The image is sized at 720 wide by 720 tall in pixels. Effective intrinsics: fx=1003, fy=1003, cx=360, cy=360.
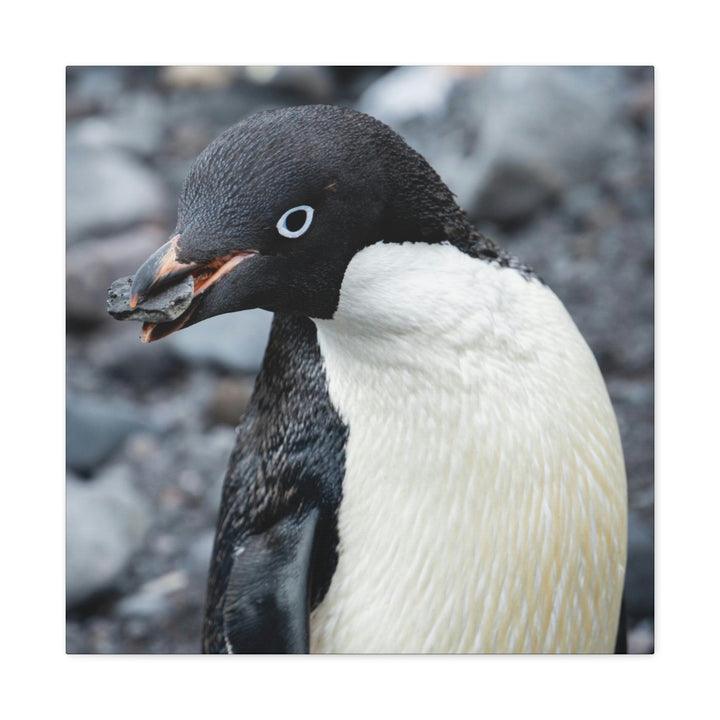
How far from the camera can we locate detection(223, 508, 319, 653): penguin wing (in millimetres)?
1244

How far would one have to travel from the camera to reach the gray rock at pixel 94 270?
1.71 m

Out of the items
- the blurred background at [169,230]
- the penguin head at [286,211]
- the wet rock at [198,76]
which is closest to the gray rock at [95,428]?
the blurred background at [169,230]

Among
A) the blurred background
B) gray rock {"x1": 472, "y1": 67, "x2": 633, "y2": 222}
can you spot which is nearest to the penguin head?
the blurred background

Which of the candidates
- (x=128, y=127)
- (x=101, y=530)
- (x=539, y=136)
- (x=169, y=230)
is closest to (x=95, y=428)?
(x=101, y=530)

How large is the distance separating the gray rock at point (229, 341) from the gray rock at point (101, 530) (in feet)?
0.92

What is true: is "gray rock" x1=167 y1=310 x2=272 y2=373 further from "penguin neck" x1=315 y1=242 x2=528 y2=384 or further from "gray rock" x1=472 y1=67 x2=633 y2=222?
"penguin neck" x1=315 y1=242 x2=528 y2=384

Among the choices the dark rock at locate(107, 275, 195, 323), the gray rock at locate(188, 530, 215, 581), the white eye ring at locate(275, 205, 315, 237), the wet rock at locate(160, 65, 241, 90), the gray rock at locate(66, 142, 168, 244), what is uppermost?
the wet rock at locate(160, 65, 241, 90)

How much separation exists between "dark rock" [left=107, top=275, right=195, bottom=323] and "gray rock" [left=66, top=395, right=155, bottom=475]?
2.08 ft

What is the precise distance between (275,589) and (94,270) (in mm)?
759

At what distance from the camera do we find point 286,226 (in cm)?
108

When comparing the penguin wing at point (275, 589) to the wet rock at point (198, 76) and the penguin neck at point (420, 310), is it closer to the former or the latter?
the penguin neck at point (420, 310)

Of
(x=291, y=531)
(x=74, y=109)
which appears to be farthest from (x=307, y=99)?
(x=291, y=531)
